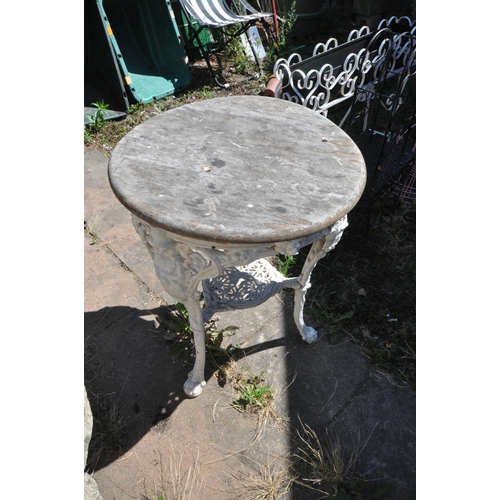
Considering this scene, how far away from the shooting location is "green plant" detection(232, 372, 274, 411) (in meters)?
2.17

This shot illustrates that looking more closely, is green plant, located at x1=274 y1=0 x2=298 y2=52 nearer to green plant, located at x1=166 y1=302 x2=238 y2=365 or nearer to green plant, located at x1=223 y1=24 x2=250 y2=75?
green plant, located at x1=223 y1=24 x2=250 y2=75

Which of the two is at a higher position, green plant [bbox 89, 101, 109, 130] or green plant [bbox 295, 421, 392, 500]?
green plant [bbox 89, 101, 109, 130]

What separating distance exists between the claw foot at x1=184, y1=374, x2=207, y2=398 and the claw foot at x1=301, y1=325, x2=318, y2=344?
0.63 m

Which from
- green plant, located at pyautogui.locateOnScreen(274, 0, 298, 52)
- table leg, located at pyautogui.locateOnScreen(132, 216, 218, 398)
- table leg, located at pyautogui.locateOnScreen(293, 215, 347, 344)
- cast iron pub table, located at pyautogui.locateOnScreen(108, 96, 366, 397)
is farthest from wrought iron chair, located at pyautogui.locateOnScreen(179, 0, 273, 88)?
table leg, located at pyautogui.locateOnScreen(132, 216, 218, 398)

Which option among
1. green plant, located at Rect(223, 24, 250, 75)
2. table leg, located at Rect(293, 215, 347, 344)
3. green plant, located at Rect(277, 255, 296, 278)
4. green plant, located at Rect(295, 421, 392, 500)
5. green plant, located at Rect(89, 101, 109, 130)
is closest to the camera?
table leg, located at Rect(293, 215, 347, 344)

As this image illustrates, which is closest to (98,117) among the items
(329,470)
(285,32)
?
(285,32)

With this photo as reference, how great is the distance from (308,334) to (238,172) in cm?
117

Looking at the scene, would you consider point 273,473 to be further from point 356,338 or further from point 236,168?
→ point 236,168

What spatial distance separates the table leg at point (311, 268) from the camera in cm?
171

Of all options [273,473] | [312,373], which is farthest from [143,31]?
[273,473]

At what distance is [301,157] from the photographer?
68.6 inches

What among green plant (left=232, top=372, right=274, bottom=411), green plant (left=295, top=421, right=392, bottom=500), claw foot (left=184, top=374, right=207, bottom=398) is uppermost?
claw foot (left=184, top=374, right=207, bottom=398)

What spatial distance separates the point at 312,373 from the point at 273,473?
1.88 ft

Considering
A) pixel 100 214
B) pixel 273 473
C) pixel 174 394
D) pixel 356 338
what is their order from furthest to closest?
pixel 100 214 < pixel 356 338 < pixel 174 394 < pixel 273 473
